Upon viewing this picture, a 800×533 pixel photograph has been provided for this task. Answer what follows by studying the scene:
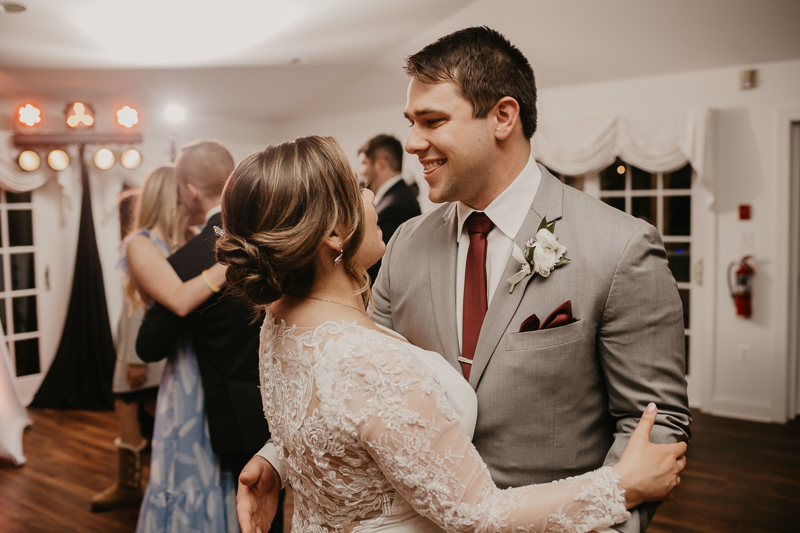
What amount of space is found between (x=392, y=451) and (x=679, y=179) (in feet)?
17.1

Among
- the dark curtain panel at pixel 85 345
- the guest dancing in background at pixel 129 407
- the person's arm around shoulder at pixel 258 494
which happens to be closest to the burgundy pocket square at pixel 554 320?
the person's arm around shoulder at pixel 258 494

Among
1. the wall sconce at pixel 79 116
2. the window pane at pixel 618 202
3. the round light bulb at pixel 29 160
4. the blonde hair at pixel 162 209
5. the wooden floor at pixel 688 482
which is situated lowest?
the wooden floor at pixel 688 482

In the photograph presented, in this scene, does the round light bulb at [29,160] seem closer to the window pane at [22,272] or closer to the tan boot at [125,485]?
the window pane at [22,272]

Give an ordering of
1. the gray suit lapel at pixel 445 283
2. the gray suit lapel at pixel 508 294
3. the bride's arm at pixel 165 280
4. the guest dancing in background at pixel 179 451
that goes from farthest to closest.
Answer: the guest dancing in background at pixel 179 451 < the bride's arm at pixel 165 280 < the gray suit lapel at pixel 445 283 < the gray suit lapel at pixel 508 294

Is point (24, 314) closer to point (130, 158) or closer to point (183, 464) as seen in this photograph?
point (130, 158)

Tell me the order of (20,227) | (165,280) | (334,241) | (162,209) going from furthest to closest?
(20,227)
(162,209)
(165,280)
(334,241)

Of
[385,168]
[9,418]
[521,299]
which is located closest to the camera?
[521,299]

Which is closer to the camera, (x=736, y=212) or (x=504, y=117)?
(x=504, y=117)

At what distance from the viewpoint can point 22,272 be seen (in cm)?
607

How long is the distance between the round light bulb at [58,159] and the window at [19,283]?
1.53ft

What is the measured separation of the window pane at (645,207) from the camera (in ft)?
18.4

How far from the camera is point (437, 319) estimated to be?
1445 millimetres

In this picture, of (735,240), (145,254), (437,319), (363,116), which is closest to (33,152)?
(363,116)

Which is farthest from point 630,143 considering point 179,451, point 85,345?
point 85,345
